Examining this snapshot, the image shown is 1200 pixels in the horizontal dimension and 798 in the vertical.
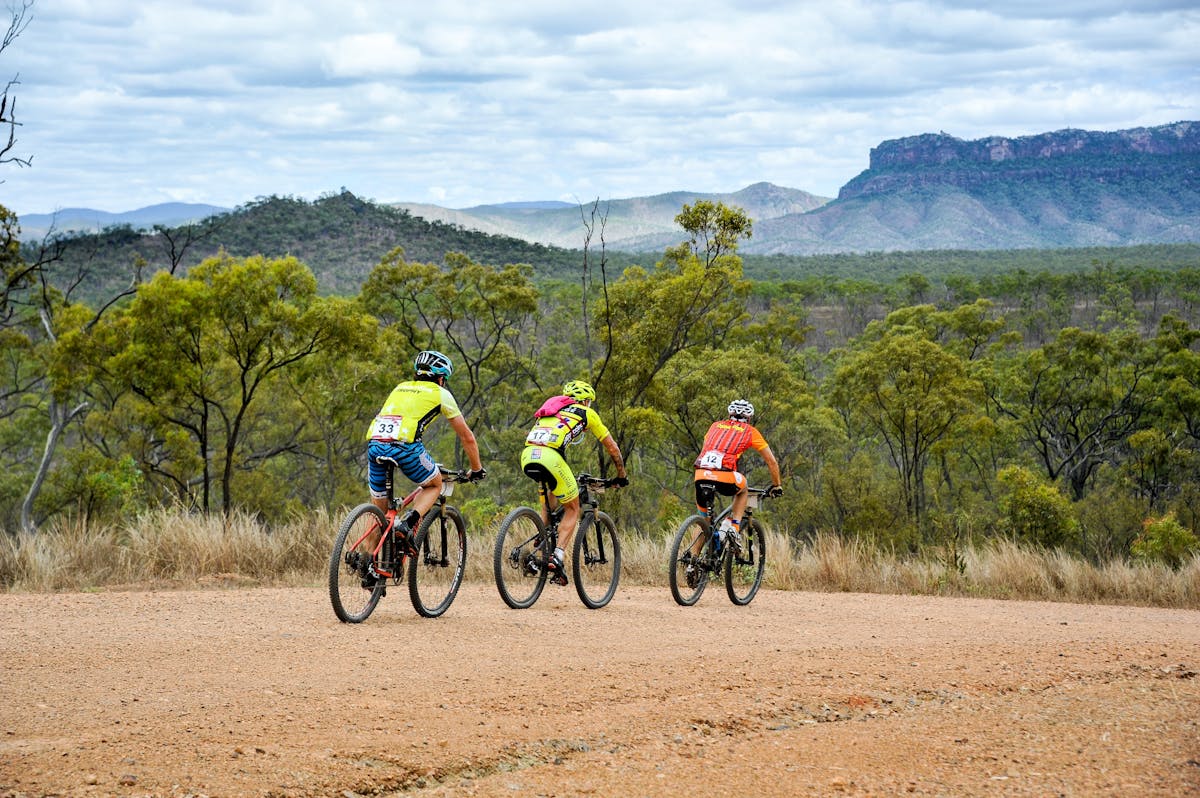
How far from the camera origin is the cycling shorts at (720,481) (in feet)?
33.2

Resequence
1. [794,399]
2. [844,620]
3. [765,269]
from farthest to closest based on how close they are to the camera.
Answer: [765,269] → [794,399] → [844,620]

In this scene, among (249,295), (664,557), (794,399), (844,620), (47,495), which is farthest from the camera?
(794,399)

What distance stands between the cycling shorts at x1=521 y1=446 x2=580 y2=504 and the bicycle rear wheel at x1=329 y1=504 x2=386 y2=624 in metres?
1.42

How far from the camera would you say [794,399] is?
3925 centimetres

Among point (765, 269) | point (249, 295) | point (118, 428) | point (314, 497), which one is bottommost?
point (314, 497)

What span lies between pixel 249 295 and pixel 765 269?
91.9 m

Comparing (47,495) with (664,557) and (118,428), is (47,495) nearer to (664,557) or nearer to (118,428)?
(118,428)

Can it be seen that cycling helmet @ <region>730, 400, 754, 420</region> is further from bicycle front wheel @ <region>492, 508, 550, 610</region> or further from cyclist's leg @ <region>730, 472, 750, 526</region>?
bicycle front wheel @ <region>492, 508, 550, 610</region>

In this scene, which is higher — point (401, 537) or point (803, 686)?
point (401, 537)

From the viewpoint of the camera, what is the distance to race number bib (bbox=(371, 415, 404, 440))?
826 cm

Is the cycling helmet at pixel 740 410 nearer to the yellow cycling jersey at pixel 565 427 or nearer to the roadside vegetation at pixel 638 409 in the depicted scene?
the yellow cycling jersey at pixel 565 427

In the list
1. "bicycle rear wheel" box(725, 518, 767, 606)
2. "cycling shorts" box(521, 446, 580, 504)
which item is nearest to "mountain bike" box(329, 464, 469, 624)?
"cycling shorts" box(521, 446, 580, 504)

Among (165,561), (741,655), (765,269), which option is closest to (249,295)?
(165,561)

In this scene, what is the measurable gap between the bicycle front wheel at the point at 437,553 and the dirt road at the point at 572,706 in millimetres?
225
